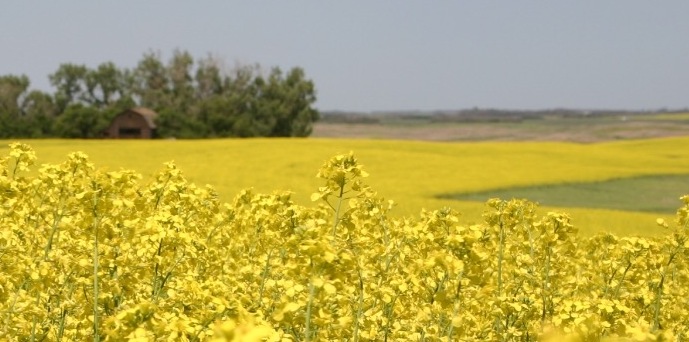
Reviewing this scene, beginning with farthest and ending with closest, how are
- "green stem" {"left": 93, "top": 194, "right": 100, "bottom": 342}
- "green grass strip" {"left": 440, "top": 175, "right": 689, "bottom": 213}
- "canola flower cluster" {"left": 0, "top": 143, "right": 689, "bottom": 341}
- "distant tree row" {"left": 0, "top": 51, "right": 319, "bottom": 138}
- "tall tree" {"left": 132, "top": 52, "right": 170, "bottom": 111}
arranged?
"tall tree" {"left": 132, "top": 52, "right": 170, "bottom": 111}
"distant tree row" {"left": 0, "top": 51, "right": 319, "bottom": 138}
"green grass strip" {"left": 440, "top": 175, "right": 689, "bottom": 213}
"green stem" {"left": 93, "top": 194, "right": 100, "bottom": 342}
"canola flower cluster" {"left": 0, "top": 143, "right": 689, "bottom": 341}

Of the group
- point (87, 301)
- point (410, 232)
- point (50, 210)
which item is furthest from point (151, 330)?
point (50, 210)

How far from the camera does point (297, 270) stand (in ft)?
11.6

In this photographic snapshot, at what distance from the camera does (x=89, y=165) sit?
19.8 ft

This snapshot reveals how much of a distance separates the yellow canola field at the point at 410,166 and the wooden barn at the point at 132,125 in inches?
908

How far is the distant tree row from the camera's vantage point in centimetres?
6731

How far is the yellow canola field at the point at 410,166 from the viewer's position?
21188 mm

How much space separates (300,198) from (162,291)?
15778 millimetres

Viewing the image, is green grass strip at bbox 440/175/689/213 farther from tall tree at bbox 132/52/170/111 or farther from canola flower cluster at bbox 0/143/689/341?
tall tree at bbox 132/52/170/111

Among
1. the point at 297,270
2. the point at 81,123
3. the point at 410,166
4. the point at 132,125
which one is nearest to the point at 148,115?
the point at 132,125

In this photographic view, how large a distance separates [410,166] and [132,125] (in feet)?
141

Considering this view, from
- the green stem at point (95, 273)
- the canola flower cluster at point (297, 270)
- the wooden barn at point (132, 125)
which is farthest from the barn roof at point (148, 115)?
the green stem at point (95, 273)

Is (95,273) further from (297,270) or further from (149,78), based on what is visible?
(149,78)

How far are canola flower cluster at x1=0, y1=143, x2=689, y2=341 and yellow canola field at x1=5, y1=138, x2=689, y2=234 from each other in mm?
10738

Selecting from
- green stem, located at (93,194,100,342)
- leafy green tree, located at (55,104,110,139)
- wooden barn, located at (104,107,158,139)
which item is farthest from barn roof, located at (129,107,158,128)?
A: green stem, located at (93,194,100,342)
